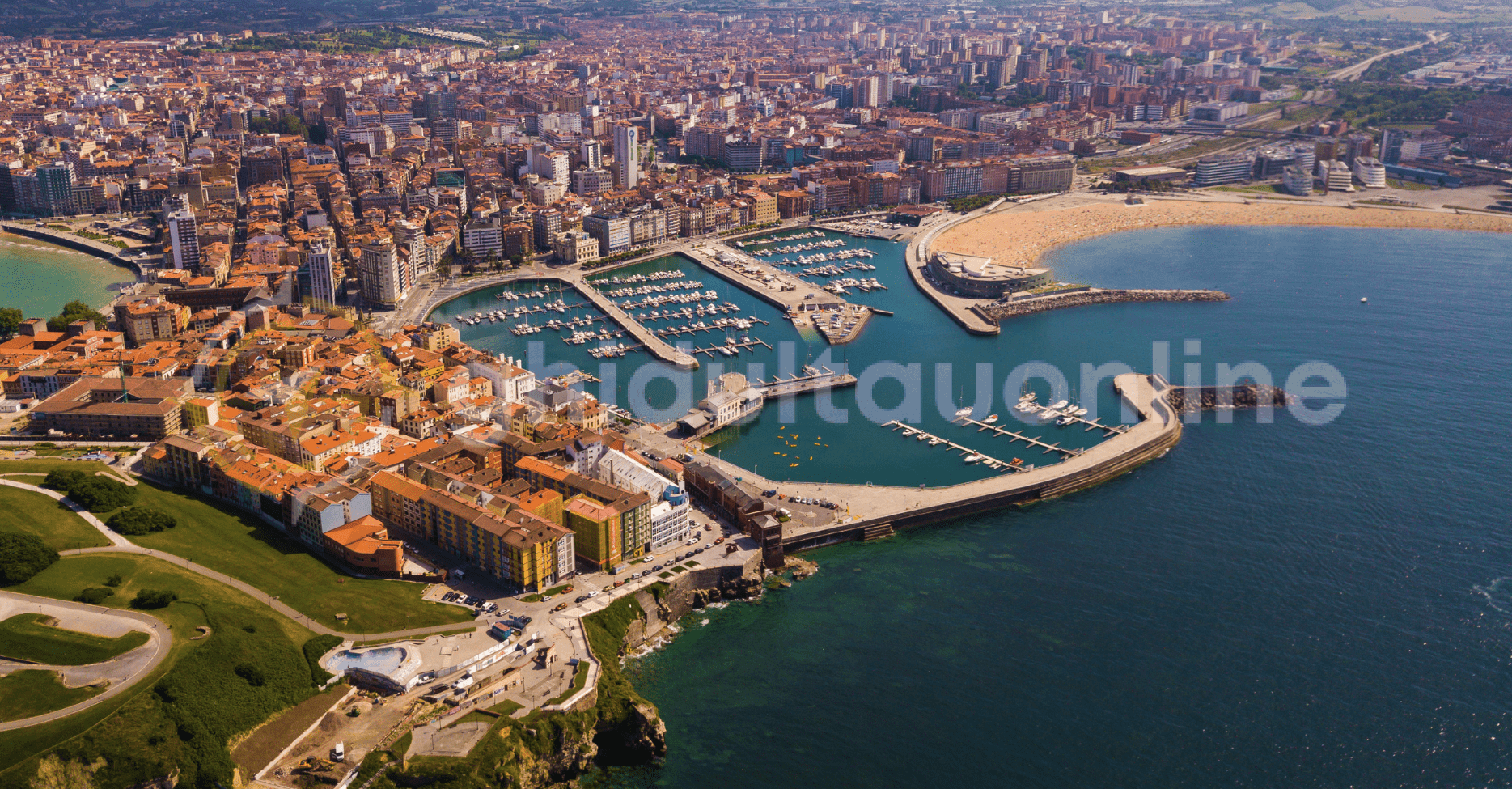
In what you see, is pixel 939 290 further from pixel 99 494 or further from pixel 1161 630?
pixel 99 494

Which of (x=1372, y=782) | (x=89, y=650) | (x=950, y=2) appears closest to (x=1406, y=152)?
(x=1372, y=782)

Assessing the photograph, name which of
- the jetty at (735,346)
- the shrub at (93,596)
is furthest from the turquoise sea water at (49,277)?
the shrub at (93,596)

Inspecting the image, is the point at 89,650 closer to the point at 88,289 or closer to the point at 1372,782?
the point at 1372,782

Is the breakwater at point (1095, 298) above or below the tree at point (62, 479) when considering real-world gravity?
below

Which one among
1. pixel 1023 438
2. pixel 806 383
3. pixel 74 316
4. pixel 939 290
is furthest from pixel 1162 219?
pixel 74 316

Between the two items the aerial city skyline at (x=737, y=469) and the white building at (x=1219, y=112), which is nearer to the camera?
the aerial city skyline at (x=737, y=469)

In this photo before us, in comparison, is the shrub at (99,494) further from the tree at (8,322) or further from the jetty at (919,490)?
the tree at (8,322)

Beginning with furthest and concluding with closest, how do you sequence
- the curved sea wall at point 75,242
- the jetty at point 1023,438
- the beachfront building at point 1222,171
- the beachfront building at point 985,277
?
the beachfront building at point 1222,171
the curved sea wall at point 75,242
the beachfront building at point 985,277
the jetty at point 1023,438
